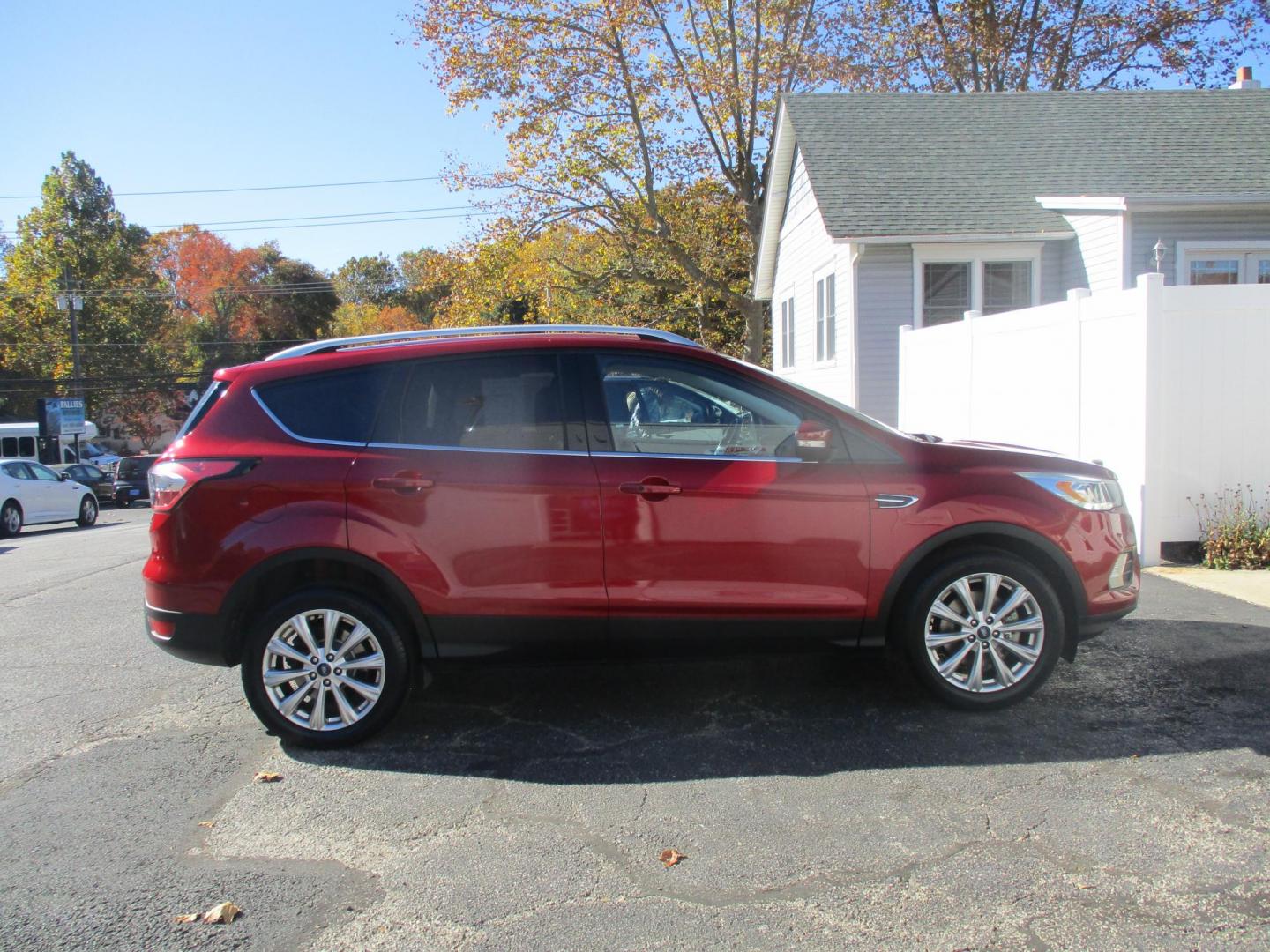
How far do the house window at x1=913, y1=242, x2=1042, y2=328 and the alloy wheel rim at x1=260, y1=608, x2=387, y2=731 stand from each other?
40.2 ft

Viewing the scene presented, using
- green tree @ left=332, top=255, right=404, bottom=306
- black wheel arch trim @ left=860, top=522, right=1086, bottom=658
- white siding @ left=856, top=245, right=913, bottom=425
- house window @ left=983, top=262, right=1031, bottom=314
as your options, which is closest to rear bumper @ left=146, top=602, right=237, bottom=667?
black wheel arch trim @ left=860, top=522, right=1086, bottom=658

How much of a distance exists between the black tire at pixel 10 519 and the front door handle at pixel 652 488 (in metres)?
19.5

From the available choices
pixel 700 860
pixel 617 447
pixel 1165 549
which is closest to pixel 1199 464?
pixel 1165 549

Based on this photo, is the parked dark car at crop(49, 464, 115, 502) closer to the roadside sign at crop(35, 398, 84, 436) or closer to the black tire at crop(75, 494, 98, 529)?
the black tire at crop(75, 494, 98, 529)

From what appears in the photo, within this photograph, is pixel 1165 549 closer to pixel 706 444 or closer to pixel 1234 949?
pixel 706 444

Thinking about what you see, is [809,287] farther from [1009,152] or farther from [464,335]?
[464,335]

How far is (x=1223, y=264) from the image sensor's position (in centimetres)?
1363

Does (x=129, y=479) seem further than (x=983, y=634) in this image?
Yes

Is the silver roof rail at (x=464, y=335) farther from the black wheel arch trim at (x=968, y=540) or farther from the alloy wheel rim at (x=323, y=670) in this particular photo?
the black wheel arch trim at (x=968, y=540)

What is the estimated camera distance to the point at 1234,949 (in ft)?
9.25

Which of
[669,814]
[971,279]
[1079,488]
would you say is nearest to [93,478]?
[971,279]

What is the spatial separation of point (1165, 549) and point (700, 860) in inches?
255

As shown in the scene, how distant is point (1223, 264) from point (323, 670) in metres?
13.7

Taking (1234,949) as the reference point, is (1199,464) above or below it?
above
